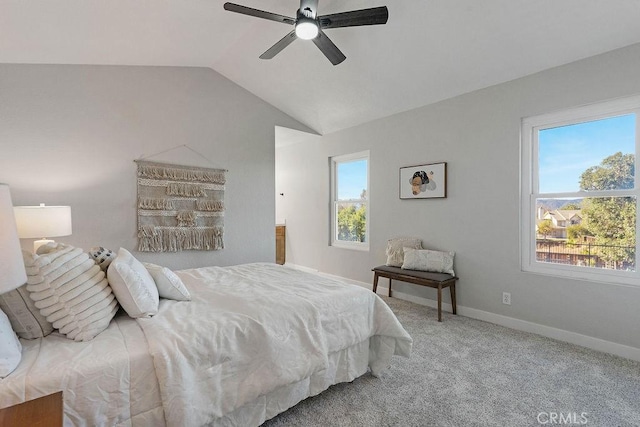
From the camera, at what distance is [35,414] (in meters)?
0.83

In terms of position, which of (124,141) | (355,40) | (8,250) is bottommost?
(8,250)

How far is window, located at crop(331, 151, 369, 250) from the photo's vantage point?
15.8 feet

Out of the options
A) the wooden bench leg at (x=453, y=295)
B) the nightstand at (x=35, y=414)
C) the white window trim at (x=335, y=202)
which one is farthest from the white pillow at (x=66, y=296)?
the white window trim at (x=335, y=202)

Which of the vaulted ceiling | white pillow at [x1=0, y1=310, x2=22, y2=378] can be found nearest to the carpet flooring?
white pillow at [x1=0, y1=310, x2=22, y2=378]

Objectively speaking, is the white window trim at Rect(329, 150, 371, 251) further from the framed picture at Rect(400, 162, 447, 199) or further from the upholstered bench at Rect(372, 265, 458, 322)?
the upholstered bench at Rect(372, 265, 458, 322)

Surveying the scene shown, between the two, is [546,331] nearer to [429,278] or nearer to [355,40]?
[429,278]

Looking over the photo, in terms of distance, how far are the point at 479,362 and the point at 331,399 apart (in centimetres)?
126

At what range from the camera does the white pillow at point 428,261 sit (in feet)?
11.6

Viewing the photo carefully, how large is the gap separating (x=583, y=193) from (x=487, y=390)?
1.98 metres

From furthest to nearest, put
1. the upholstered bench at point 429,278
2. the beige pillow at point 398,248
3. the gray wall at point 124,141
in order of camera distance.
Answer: the beige pillow at point 398,248 < the upholstered bench at point 429,278 < the gray wall at point 124,141

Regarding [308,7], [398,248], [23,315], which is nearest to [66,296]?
[23,315]

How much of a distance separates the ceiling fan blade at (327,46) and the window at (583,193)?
6.59 ft

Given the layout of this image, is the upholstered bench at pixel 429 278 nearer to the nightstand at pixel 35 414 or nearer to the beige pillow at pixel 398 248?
the beige pillow at pixel 398 248

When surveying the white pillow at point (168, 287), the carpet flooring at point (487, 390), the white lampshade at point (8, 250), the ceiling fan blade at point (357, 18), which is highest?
the ceiling fan blade at point (357, 18)
